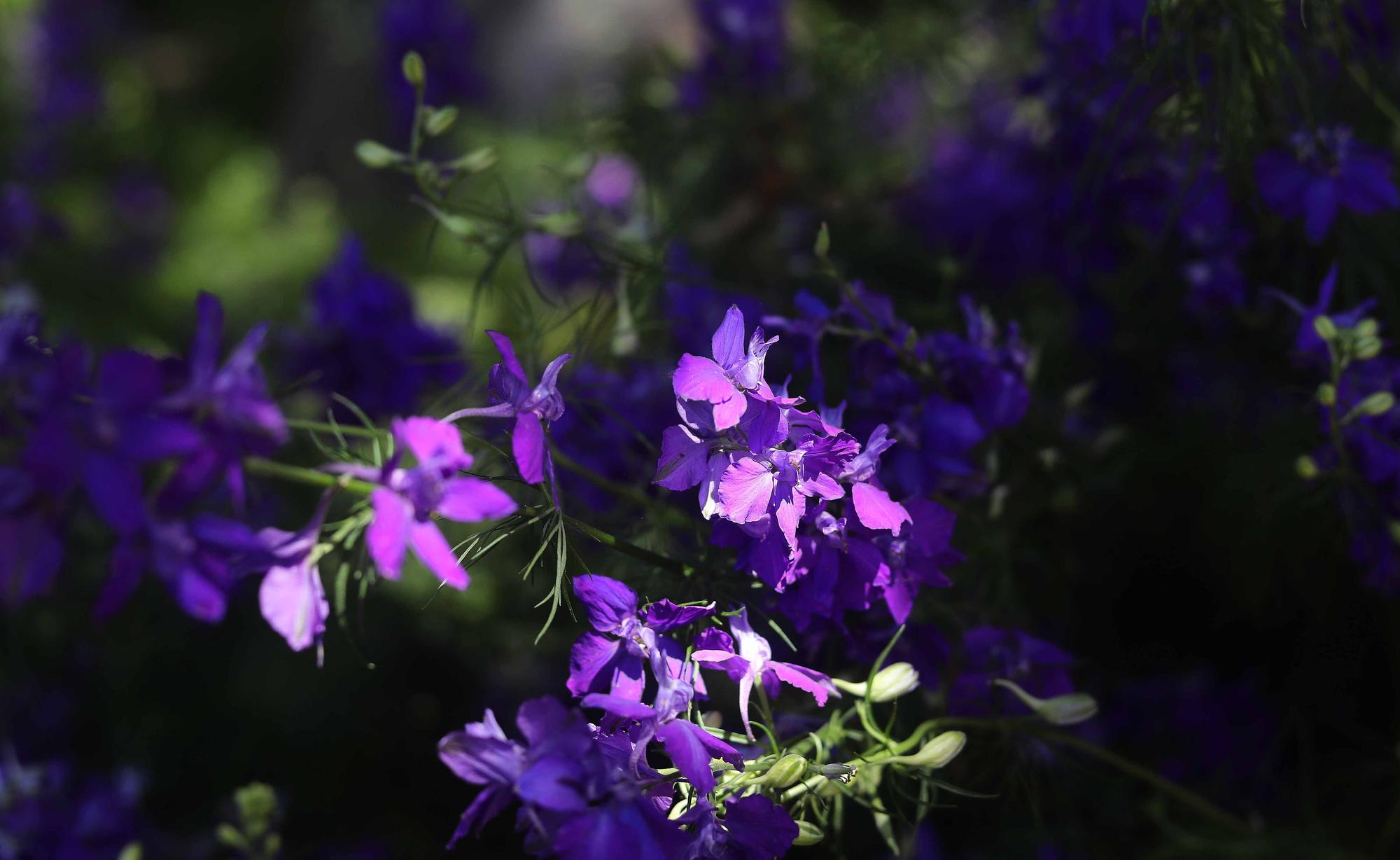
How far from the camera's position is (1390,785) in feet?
2.72

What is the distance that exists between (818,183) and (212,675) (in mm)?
899

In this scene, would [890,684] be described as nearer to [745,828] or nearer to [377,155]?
[745,828]

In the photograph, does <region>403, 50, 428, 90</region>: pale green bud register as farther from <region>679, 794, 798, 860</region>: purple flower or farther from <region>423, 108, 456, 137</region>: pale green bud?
<region>679, 794, 798, 860</region>: purple flower

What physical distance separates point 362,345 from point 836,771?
66 cm

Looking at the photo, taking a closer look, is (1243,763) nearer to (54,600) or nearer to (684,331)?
(684,331)

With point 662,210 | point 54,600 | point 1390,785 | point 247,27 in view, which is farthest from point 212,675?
point 247,27

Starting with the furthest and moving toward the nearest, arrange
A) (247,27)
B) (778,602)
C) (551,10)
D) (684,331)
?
(247,27) < (551,10) < (684,331) < (778,602)

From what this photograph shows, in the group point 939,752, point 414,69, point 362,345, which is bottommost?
point 362,345

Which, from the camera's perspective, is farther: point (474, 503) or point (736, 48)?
point (736, 48)

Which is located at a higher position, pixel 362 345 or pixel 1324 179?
pixel 1324 179

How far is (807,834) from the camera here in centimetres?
47

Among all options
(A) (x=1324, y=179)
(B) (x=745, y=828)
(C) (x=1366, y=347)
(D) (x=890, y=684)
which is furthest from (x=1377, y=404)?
(B) (x=745, y=828)

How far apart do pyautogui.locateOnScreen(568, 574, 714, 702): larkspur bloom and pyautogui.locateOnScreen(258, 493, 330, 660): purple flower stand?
120 mm

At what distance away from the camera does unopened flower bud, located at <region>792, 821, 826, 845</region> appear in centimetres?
47
